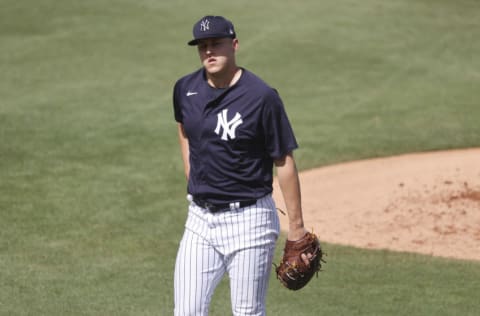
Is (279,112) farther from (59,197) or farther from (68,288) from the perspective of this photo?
(59,197)

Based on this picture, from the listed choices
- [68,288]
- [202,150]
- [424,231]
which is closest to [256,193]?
[202,150]

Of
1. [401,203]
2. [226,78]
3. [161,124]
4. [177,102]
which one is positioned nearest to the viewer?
[226,78]

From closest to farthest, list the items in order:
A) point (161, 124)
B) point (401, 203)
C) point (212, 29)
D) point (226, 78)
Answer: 1. point (212, 29)
2. point (226, 78)
3. point (401, 203)
4. point (161, 124)

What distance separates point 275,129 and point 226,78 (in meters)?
0.40

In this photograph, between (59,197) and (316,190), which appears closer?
(59,197)

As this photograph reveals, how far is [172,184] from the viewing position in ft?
38.9

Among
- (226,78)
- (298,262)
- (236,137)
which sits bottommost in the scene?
(298,262)

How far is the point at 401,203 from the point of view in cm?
1090

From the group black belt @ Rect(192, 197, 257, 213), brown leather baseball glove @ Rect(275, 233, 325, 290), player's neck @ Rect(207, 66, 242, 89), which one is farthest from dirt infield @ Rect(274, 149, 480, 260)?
player's neck @ Rect(207, 66, 242, 89)

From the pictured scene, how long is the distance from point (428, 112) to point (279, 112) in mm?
10557

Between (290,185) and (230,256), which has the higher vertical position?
(290,185)

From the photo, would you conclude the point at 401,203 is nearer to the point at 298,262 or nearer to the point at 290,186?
the point at 298,262

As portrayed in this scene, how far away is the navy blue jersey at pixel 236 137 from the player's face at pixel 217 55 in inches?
5.1

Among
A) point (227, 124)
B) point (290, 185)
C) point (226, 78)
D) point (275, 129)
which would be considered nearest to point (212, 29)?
point (226, 78)
